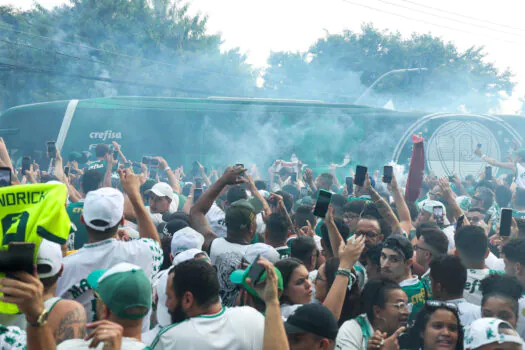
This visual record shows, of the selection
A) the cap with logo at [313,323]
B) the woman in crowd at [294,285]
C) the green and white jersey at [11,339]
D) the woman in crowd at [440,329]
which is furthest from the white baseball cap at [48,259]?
the woman in crowd at [440,329]

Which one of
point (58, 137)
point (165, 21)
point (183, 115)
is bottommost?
point (58, 137)

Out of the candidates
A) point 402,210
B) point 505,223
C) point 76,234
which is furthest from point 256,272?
point 402,210

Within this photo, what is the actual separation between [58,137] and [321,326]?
16.0 meters

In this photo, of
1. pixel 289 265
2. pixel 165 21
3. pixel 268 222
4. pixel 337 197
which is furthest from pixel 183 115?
pixel 165 21

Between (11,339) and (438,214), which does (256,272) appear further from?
(438,214)

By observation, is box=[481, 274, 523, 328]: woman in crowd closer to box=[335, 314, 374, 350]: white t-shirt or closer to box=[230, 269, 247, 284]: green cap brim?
box=[335, 314, 374, 350]: white t-shirt

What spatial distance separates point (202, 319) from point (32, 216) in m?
0.89

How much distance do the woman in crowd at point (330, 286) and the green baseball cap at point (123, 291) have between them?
1570 millimetres

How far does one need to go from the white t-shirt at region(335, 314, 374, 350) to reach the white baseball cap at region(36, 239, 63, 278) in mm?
1551

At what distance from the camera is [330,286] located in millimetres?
3949

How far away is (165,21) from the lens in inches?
1586

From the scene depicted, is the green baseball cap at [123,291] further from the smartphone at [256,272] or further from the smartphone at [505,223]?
the smartphone at [505,223]

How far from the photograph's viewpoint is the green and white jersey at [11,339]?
98.7 inches

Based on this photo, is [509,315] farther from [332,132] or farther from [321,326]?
[332,132]
